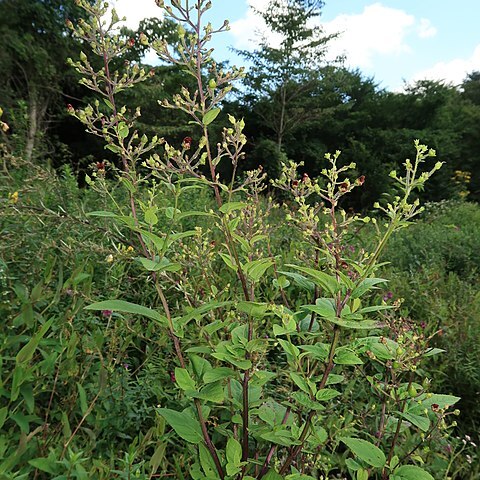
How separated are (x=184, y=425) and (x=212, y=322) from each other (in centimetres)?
30

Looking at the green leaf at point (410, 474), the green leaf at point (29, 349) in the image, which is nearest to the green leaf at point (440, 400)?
the green leaf at point (410, 474)

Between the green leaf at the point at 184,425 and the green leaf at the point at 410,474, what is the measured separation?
0.47m

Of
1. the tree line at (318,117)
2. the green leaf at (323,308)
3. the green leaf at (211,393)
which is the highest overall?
the tree line at (318,117)

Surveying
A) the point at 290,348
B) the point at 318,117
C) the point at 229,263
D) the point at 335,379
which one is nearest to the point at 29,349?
the point at 229,263

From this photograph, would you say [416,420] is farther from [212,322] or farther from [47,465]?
[47,465]

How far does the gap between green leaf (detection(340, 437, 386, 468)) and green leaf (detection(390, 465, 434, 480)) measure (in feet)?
0.24

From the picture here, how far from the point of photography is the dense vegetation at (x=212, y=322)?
0.96 meters

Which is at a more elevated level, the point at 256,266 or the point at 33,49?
the point at 33,49

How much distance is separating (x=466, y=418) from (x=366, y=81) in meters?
20.3

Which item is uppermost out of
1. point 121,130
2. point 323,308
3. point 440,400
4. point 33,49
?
point 33,49

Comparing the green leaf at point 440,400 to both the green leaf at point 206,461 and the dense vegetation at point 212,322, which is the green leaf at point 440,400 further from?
the green leaf at point 206,461

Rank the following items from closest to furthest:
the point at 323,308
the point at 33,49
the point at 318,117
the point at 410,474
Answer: the point at 323,308, the point at 410,474, the point at 33,49, the point at 318,117

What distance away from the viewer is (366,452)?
97cm

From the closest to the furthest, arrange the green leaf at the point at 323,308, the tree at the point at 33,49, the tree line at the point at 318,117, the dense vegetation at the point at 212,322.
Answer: the green leaf at the point at 323,308 < the dense vegetation at the point at 212,322 < the tree at the point at 33,49 < the tree line at the point at 318,117
